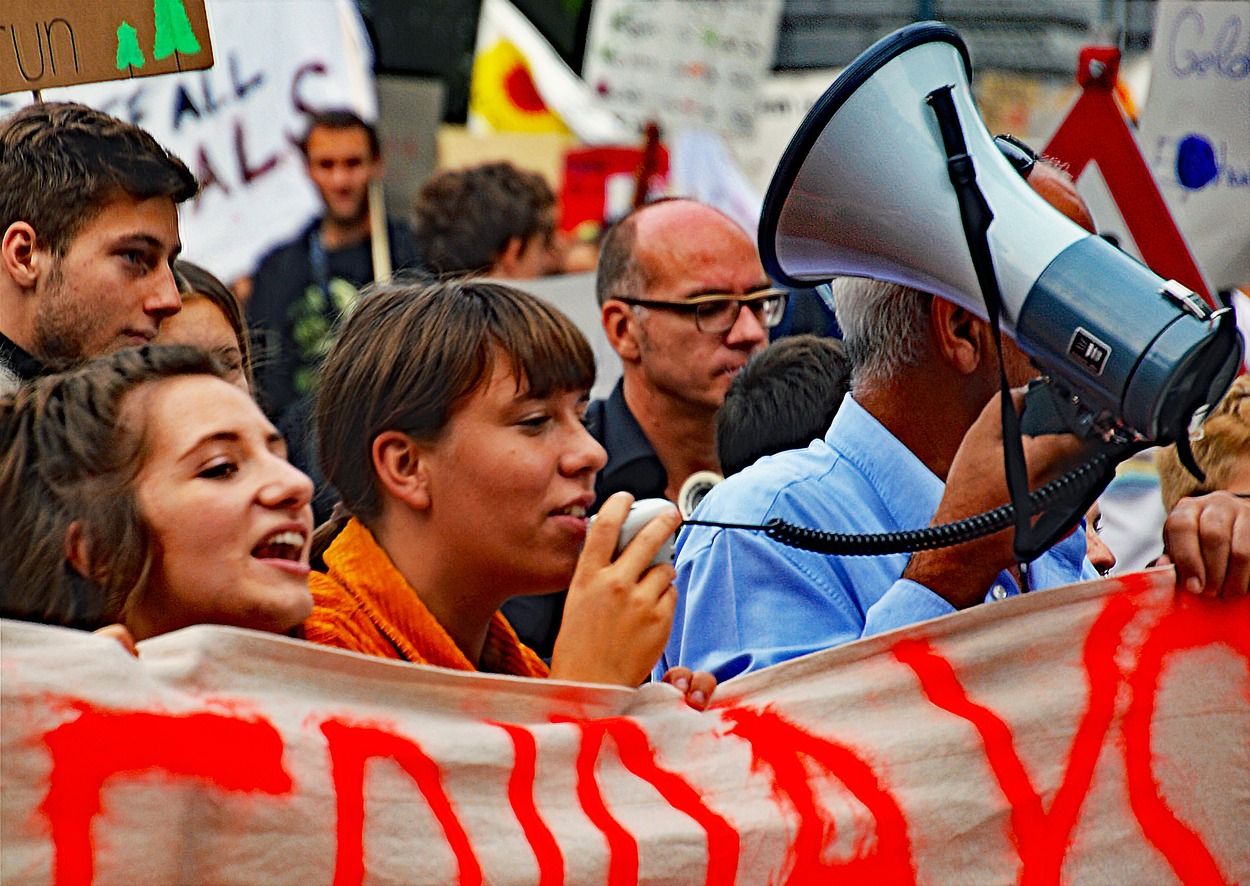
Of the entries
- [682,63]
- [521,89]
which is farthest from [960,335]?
[521,89]

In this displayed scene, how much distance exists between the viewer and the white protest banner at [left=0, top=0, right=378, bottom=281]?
458 cm

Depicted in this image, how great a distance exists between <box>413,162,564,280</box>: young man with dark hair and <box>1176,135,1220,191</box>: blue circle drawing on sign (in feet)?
6.79

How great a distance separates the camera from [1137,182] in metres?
3.86

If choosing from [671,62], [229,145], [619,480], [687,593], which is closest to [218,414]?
[687,593]

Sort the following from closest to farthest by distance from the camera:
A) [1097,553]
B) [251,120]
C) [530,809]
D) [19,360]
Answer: [530,809]
[19,360]
[1097,553]
[251,120]

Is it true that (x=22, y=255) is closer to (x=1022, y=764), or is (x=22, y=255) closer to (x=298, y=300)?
(x=1022, y=764)

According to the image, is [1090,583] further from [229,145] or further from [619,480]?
[229,145]

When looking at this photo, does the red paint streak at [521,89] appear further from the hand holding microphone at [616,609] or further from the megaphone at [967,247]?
the hand holding microphone at [616,609]

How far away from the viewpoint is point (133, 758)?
4.91 feet

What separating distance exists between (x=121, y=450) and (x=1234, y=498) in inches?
53.0

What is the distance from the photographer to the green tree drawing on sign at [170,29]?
255cm

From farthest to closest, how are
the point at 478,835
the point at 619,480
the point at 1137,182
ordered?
the point at 1137,182
the point at 619,480
the point at 478,835

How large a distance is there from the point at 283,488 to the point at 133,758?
363 millimetres

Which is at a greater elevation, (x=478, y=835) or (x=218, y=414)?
(x=218, y=414)
